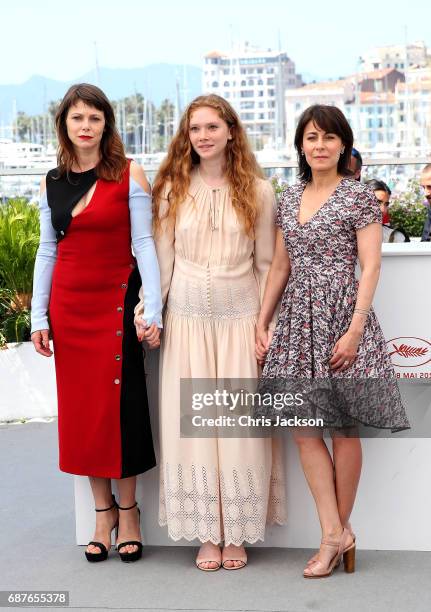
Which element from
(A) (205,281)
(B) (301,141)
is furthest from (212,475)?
(B) (301,141)

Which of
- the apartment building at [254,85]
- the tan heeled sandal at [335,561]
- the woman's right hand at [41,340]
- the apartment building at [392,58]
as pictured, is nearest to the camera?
the tan heeled sandal at [335,561]

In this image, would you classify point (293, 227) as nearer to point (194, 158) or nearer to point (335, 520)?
point (194, 158)

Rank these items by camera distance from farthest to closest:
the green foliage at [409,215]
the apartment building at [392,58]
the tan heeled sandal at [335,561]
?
the apartment building at [392,58]
the green foliage at [409,215]
the tan heeled sandal at [335,561]

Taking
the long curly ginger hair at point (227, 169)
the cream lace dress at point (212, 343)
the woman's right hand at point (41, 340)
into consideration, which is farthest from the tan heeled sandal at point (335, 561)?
the woman's right hand at point (41, 340)

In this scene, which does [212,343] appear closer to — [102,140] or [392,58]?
[102,140]

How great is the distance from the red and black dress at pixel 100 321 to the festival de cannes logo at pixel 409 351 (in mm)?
778

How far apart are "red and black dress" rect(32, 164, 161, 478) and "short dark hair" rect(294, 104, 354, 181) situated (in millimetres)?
549

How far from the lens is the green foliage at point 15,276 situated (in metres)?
6.34

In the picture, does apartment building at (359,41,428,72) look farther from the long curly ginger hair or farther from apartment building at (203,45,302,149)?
the long curly ginger hair

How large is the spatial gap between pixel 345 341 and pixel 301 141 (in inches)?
25.3

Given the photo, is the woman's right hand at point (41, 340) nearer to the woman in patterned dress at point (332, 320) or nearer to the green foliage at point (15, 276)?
the woman in patterned dress at point (332, 320)

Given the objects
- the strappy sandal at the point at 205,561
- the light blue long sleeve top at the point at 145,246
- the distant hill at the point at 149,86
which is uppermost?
the distant hill at the point at 149,86

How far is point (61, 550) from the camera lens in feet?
12.7

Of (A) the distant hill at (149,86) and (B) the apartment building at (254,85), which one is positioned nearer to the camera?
(A) the distant hill at (149,86)
